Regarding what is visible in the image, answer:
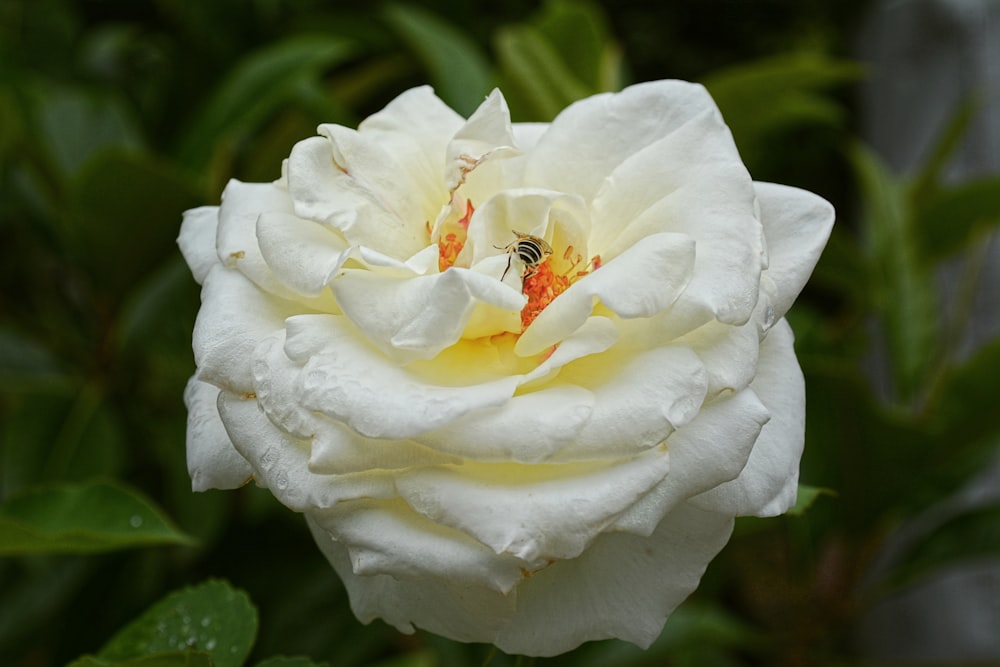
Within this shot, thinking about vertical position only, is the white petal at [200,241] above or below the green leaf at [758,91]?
above

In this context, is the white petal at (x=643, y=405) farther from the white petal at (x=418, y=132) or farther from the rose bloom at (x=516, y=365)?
the white petal at (x=418, y=132)

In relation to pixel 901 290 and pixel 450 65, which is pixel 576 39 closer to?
pixel 450 65

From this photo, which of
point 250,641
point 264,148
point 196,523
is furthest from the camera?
point 264,148

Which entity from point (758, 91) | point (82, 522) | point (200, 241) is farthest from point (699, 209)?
point (758, 91)

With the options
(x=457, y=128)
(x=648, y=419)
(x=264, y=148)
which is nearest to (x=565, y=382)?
(x=648, y=419)

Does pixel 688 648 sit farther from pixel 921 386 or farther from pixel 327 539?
pixel 327 539

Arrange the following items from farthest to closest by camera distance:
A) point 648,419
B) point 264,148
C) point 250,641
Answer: point 264,148 < point 250,641 < point 648,419

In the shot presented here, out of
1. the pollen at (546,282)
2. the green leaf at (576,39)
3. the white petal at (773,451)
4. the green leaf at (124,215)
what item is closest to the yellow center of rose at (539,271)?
the pollen at (546,282)

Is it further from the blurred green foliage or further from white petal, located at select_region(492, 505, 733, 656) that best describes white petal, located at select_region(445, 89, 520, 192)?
the blurred green foliage
